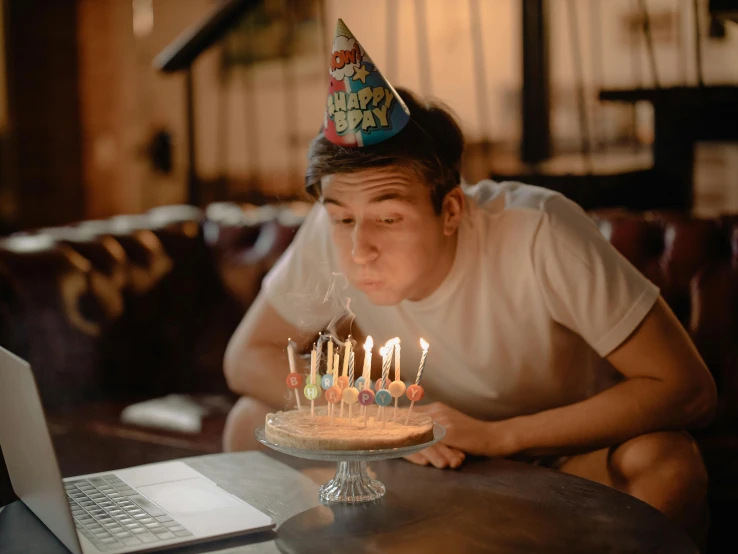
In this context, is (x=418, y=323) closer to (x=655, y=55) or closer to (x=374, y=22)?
(x=655, y=55)

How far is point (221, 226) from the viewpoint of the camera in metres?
2.94

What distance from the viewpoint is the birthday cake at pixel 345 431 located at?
4.09 feet

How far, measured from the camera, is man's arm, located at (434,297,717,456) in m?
1.56

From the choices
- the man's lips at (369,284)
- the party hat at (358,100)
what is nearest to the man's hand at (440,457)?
the man's lips at (369,284)

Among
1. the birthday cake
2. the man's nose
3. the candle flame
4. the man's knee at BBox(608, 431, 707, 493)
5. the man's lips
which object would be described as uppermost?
the man's nose

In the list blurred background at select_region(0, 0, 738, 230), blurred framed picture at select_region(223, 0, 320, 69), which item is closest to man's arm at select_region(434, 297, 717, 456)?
blurred background at select_region(0, 0, 738, 230)

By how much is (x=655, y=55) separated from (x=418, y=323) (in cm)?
260

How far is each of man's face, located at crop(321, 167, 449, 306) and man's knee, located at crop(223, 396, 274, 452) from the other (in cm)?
39

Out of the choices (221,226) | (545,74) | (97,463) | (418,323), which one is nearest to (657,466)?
(418,323)

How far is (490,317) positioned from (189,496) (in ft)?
2.42

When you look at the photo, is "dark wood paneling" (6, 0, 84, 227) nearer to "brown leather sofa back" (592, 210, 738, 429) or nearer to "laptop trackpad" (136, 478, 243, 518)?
"brown leather sofa back" (592, 210, 738, 429)

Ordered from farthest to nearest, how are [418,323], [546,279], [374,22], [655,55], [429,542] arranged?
1. [374,22]
2. [655,55]
3. [418,323]
4. [546,279]
5. [429,542]

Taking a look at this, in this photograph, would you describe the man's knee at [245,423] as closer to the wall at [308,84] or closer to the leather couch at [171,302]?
the leather couch at [171,302]

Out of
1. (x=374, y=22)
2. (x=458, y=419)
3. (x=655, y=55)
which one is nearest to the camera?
(x=458, y=419)
